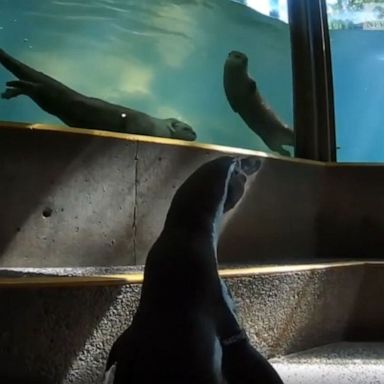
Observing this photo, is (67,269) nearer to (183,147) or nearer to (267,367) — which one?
(183,147)

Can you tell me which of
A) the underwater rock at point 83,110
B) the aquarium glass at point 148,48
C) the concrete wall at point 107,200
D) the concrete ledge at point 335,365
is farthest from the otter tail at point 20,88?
the aquarium glass at point 148,48

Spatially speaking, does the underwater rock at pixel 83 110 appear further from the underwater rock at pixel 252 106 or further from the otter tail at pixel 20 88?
the underwater rock at pixel 252 106

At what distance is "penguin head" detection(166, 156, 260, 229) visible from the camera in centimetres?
103

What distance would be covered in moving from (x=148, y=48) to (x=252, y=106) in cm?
208

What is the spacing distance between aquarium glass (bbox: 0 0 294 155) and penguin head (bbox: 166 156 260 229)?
3442mm

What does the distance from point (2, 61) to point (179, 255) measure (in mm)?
Answer: 1761

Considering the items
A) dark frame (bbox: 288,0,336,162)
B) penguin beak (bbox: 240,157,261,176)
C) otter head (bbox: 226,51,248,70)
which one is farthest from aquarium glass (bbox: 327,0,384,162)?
penguin beak (bbox: 240,157,261,176)

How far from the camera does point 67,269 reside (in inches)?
66.7

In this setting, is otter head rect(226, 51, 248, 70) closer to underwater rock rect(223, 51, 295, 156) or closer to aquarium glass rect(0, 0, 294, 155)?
underwater rock rect(223, 51, 295, 156)

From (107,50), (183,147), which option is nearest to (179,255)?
(183,147)

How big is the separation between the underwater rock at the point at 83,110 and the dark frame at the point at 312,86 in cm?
46

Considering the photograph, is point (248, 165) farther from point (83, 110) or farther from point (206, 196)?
point (83, 110)

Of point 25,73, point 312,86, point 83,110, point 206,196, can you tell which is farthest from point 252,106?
point 206,196

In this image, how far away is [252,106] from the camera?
9.83 ft
